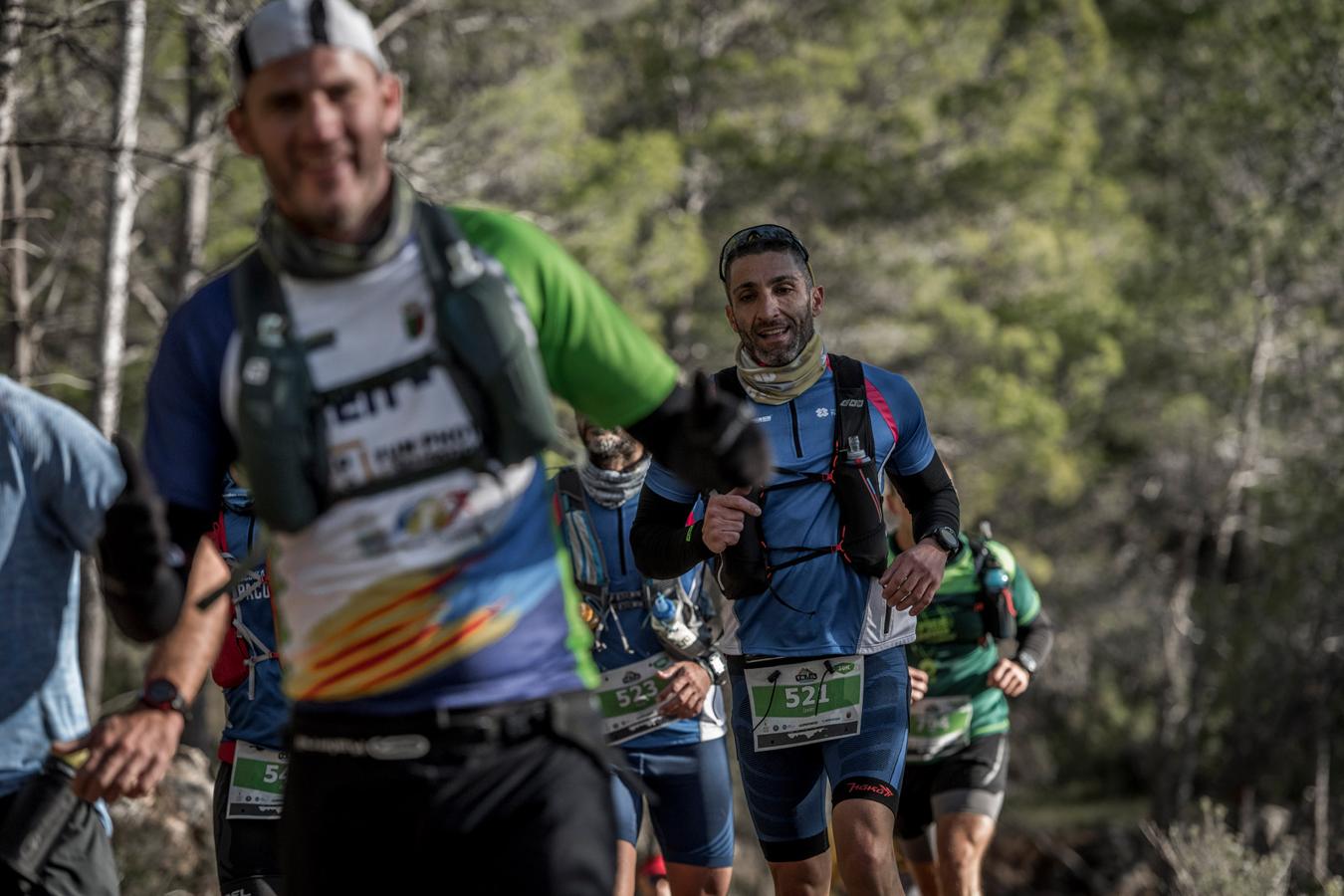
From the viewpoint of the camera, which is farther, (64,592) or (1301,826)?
(1301,826)

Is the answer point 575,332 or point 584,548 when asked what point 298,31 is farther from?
point 584,548

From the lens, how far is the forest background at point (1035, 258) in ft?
55.0

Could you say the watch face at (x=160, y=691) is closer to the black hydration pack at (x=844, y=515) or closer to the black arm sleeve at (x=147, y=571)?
the black arm sleeve at (x=147, y=571)

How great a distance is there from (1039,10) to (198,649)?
29108 mm

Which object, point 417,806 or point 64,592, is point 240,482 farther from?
point 417,806

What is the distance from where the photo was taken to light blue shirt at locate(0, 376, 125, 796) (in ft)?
10.8

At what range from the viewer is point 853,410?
17.1 feet

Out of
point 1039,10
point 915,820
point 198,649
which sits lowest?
point 915,820

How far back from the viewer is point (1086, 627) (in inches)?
1024

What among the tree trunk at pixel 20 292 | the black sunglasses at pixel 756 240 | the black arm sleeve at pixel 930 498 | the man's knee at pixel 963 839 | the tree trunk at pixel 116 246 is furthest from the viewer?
the tree trunk at pixel 116 246

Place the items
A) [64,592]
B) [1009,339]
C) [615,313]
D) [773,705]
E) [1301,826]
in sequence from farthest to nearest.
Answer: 1. [1009,339]
2. [1301,826]
3. [773,705]
4. [64,592]
5. [615,313]

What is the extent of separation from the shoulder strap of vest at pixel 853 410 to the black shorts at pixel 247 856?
2344 mm

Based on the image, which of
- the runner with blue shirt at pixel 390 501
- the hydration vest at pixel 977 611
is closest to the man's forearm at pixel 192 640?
the runner with blue shirt at pixel 390 501

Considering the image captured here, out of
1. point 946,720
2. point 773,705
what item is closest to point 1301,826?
point 946,720
